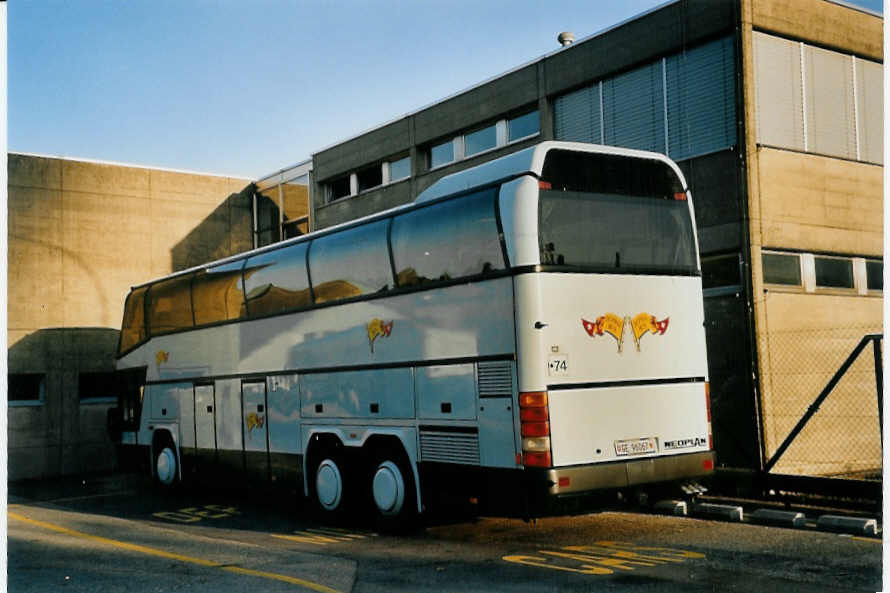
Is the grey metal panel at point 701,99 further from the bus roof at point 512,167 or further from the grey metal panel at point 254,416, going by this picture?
the grey metal panel at point 254,416

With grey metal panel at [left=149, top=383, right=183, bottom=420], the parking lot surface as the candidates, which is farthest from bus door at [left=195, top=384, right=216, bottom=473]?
the parking lot surface

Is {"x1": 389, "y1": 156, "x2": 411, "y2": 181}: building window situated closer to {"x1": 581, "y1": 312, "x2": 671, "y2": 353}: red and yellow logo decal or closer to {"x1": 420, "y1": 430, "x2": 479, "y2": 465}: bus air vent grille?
{"x1": 420, "y1": 430, "x2": 479, "y2": 465}: bus air vent grille

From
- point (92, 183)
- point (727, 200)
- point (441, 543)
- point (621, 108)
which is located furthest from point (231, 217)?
point (441, 543)

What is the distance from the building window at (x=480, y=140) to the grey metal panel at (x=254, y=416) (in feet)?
26.0

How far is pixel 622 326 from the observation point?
33.8ft

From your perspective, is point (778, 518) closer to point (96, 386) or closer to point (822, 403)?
point (822, 403)

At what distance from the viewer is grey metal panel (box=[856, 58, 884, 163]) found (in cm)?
1312

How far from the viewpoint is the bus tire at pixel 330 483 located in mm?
12609

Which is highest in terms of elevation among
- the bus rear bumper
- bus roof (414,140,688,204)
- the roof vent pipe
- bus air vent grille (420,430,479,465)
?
the roof vent pipe

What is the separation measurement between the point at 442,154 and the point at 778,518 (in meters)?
12.5

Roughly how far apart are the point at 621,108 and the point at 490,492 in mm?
8443

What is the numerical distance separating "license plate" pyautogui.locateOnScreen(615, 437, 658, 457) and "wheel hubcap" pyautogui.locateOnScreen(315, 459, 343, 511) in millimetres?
4047

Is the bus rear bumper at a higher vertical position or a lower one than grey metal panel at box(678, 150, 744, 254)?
lower

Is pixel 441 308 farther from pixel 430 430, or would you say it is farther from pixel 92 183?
pixel 92 183
